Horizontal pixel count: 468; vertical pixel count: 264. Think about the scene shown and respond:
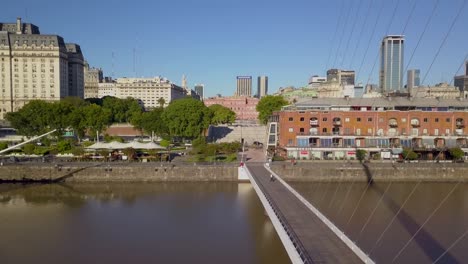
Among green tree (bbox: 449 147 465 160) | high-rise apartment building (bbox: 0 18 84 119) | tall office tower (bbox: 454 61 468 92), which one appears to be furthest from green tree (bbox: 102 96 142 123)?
tall office tower (bbox: 454 61 468 92)

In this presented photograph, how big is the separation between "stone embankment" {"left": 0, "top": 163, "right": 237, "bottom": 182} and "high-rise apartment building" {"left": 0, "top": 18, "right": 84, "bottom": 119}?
4815 centimetres

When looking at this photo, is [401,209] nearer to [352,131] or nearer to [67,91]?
[352,131]

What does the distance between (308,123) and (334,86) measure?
64.0 m

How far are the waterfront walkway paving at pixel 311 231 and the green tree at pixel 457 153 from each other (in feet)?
61.2

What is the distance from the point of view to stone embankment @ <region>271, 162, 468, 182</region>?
28.2m

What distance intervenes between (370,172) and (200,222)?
1455 cm

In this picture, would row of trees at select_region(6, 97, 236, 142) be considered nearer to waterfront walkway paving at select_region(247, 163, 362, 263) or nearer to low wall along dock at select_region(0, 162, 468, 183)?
low wall along dock at select_region(0, 162, 468, 183)

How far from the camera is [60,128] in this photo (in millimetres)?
41500

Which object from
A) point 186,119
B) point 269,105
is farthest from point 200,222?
point 269,105

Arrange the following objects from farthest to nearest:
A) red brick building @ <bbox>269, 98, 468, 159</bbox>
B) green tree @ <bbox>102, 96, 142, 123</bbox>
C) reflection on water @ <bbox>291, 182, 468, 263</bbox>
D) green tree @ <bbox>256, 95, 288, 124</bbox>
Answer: green tree @ <bbox>102, 96, 142, 123</bbox> < green tree @ <bbox>256, 95, 288, 124</bbox> < red brick building @ <bbox>269, 98, 468, 159</bbox> < reflection on water @ <bbox>291, 182, 468, 263</bbox>

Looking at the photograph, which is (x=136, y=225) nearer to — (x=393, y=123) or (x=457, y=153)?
(x=393, y=123)

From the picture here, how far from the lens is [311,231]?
12781 millimetres

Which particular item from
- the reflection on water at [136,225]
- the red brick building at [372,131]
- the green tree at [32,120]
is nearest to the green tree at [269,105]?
the red brick building at [372,131]

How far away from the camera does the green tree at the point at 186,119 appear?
4353 cm
